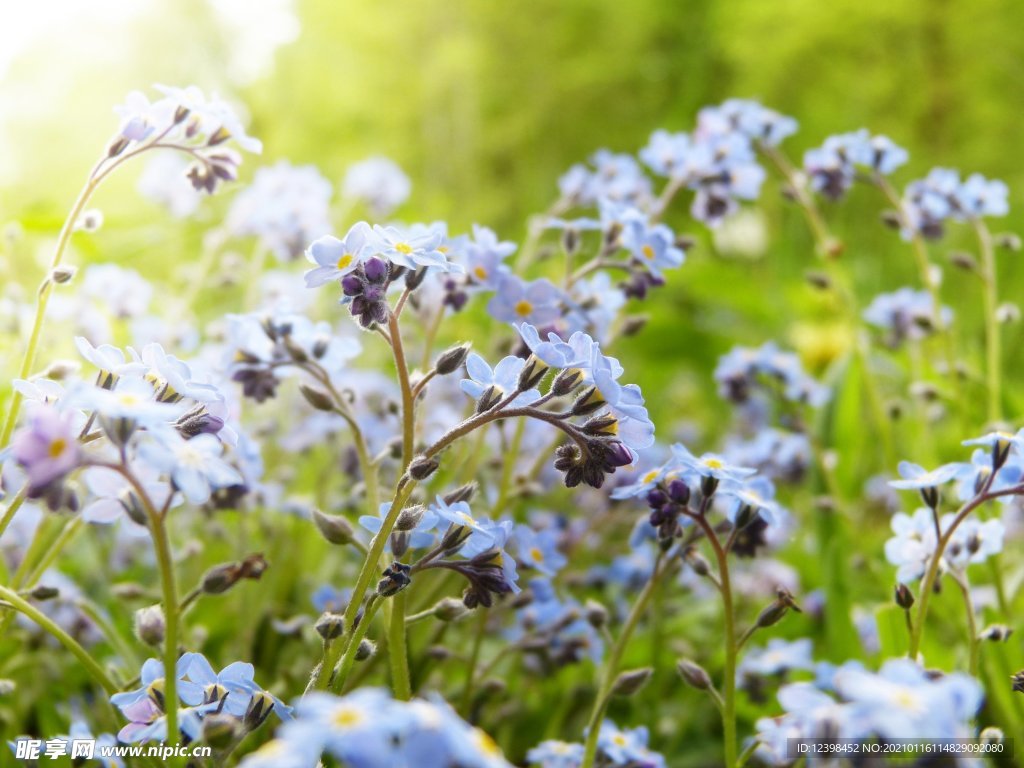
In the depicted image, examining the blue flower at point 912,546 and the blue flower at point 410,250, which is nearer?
the blue flower at point 410,250

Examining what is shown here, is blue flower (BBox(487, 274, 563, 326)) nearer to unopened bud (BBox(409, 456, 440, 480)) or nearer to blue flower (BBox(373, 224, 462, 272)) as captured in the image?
blue flower (BBox(373, 224, 462, 272))

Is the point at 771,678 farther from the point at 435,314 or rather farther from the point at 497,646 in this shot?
the point at 435,314

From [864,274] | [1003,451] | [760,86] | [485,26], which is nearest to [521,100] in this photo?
[485,26]

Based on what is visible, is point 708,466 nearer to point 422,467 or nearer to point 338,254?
point 422,467

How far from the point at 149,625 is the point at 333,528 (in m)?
0.21

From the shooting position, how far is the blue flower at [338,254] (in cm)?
96

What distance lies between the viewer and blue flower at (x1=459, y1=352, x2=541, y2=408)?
3.11 feet

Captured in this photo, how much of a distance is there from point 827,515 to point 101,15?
6.47 meters

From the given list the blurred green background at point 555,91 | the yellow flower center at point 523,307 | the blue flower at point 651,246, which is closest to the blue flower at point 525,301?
the yellow flower center at point 523,307

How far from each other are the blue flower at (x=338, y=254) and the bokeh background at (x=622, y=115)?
1.03 meters

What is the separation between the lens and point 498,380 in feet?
3.21

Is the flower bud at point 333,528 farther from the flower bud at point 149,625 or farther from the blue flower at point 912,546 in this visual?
the blue flower at point 912,546

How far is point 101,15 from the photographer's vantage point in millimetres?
6613

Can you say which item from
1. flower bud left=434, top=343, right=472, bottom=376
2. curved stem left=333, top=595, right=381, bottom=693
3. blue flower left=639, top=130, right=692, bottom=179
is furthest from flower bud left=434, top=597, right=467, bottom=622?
blue flower left=639, top=130, right=692, bottom=179
